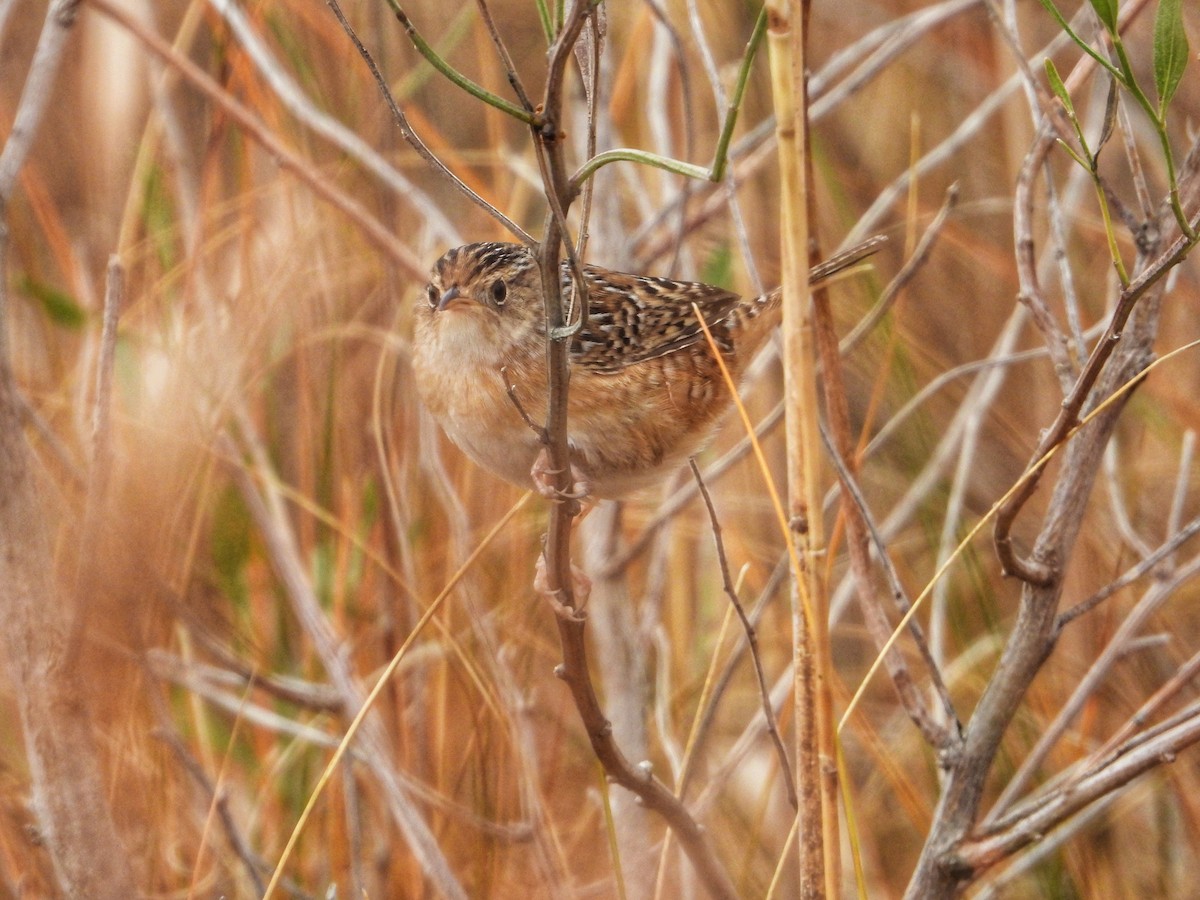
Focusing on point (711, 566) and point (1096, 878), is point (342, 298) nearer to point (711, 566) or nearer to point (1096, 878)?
point (711, 566)

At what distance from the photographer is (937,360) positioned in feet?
12.0

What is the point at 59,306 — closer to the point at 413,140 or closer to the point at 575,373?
the point at 575,373

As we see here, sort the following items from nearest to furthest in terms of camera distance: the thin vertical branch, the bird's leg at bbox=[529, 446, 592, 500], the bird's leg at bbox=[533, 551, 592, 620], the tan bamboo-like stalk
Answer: the tan bamboo-like stalk → the thin vertical branch → the bird's leg at bbox=[533, 551, 592, 620] → the bird's leg at bbox=[529, 446, 592, 500]

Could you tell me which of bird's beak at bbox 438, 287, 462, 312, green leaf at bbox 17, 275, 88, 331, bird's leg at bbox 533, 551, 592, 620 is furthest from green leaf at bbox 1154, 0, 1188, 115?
green leaf at bbox 17, 275, 88, 331

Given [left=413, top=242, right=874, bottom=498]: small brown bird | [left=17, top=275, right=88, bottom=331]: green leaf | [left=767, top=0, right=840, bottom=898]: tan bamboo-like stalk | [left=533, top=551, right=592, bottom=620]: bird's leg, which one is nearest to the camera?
[left=767, top=0, right=840, bottom=898]: tan bamboo-like stalk

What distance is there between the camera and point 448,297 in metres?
2.48

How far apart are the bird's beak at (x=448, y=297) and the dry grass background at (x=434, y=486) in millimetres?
381

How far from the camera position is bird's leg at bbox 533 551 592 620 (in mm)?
1660

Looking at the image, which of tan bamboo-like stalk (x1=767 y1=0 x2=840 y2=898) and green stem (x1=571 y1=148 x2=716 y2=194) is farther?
tan bamboo-like stalk (x1=767 y1=0 x2=840 y2=898)

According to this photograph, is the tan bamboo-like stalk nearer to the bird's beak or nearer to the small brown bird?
the small brown bird

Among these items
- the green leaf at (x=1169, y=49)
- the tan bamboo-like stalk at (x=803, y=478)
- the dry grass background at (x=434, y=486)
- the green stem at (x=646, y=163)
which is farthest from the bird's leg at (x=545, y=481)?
the green leaf at (x=1169, y=49)

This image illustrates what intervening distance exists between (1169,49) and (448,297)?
150 centimetres

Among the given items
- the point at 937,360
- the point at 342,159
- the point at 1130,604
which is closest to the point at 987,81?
the point at 937,360

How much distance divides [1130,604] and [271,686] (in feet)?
7.79
